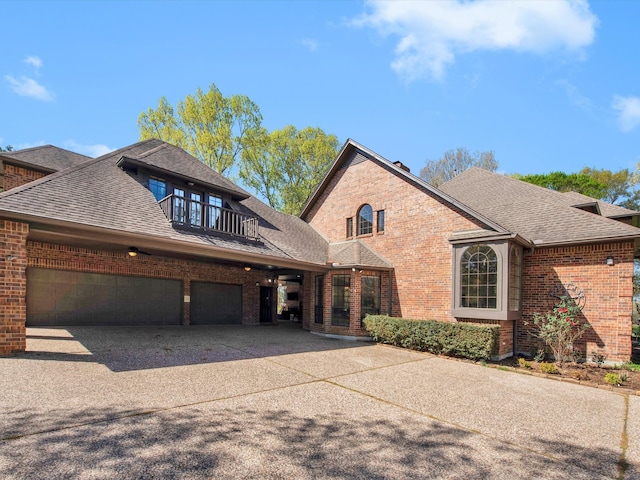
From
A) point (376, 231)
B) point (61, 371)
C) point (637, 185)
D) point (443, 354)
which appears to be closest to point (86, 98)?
point (61, 371)

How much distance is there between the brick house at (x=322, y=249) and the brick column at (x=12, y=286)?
0.02 m

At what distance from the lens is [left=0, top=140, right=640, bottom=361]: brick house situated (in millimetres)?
8180

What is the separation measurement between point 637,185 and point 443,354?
27.1 meters

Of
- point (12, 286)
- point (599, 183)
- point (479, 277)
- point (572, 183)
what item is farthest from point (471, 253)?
point (599, 183)

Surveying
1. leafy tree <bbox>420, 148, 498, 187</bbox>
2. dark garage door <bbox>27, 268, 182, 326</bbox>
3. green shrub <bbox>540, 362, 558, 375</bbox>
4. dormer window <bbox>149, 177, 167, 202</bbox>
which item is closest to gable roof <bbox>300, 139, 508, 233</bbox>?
green shrub <bbox>540, 362, 558, 375</bbox>

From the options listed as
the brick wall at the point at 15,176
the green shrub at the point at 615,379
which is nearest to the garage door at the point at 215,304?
the brick wall at the point at 15,176

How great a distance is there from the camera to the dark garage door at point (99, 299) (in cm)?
1042

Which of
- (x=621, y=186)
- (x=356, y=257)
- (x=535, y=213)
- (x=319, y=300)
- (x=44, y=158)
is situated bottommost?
(x=319, y=300)

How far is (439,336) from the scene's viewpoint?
30.9 feet

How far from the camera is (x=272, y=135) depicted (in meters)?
25.7

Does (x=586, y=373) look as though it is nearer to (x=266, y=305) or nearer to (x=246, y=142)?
(x=266, y=305)

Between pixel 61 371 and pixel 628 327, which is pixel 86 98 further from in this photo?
pixel 628 327

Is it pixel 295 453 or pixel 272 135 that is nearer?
pixel 295 453

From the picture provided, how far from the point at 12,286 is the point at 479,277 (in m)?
11.2
